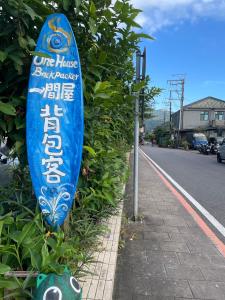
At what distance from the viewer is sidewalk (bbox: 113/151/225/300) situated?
3.54 metres

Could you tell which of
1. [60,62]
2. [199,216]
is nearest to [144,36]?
[60,62]

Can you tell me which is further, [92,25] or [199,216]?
[199,216]

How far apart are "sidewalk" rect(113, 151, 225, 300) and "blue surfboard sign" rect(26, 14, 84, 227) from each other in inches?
57.7

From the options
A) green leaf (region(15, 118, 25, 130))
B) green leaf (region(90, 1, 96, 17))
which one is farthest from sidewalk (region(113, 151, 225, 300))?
green leaf (region(90, 1, 96, 17))

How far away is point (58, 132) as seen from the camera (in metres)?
2.96

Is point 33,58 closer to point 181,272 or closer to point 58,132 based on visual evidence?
point 58,132

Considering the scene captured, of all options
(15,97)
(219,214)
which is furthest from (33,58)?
(219,214)

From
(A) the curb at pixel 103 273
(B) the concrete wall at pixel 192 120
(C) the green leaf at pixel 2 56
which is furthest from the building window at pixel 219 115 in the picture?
(C) the green leaf at pixel 2 56

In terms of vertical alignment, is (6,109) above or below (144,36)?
below

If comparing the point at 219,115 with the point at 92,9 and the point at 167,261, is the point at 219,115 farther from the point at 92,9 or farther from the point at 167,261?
the point at 92,9

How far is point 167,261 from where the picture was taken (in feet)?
14.2

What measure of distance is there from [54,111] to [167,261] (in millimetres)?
2566

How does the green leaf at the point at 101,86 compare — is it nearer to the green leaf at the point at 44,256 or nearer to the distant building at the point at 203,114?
the green leaf at the point at 44,256

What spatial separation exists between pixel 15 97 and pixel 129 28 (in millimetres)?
1324
